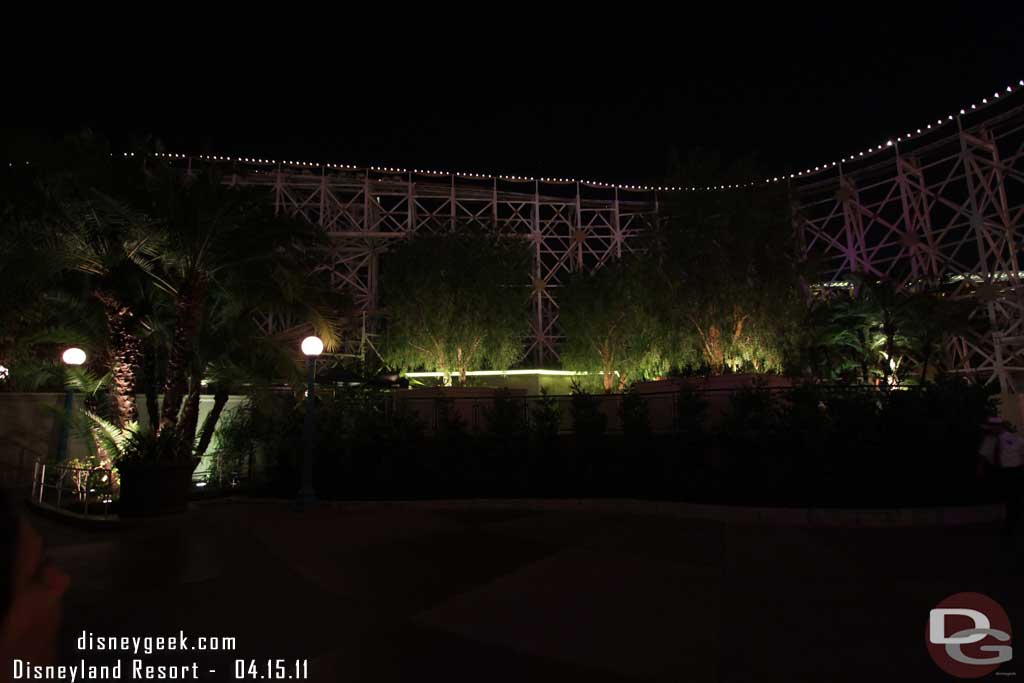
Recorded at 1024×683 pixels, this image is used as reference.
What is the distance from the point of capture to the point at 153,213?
879cm

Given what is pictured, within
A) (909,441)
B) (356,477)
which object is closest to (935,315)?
(909,441)

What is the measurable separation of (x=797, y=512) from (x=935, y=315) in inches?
625

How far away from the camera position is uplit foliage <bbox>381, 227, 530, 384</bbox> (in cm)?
1720

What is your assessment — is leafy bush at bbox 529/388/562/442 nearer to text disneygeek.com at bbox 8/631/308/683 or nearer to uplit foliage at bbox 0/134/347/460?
uplit foliage at bbox 0/134/347/460

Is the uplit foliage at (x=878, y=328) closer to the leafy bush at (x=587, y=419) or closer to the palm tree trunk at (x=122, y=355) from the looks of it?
the leafy bush at (x=587, y=419)

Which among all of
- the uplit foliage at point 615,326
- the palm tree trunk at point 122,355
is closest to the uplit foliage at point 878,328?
the uplit foliage at point 615,326

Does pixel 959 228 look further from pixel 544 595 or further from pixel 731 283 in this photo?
pixel 544 595

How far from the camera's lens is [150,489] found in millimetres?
8180

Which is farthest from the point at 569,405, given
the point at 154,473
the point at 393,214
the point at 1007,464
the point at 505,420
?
the point at 393,214

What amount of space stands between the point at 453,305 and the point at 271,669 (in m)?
14.3

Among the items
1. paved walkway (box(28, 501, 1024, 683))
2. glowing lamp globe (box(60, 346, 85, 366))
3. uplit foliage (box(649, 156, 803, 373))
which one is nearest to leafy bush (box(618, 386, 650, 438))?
paved walkway (box(28, 501, 1024, 683))

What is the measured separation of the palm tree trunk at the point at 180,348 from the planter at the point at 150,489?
1.16 meters

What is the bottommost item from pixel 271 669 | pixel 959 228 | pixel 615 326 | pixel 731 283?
pixel 271 669

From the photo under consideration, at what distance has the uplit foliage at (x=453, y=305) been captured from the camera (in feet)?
56.4
